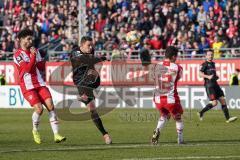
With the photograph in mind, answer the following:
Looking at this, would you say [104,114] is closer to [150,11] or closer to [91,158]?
[150,11]

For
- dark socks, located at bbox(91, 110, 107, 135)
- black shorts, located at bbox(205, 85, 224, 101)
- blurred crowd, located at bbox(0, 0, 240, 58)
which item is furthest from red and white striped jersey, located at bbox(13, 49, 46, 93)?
blurred crowd, located at bbox(0, 0, 240, 58)

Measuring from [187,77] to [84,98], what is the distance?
1950 cm

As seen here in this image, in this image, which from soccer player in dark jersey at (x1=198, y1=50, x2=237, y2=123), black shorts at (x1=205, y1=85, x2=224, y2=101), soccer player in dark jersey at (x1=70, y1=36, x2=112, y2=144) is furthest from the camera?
black shorts at (x1=205, y1=85, x2=224, y2=101)

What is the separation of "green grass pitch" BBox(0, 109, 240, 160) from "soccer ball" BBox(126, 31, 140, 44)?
1011 centimetres

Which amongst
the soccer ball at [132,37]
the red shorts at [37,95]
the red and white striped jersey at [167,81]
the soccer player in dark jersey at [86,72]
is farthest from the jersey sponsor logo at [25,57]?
the soccer ball at [132,37]

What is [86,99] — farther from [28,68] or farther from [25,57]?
[25,57]

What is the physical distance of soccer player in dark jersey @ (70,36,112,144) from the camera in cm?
1694

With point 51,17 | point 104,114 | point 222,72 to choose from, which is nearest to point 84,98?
point 104,114

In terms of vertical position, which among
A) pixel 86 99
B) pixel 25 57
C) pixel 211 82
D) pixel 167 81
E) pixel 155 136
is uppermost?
pixel 25 57

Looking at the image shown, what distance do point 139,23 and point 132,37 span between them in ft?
7.32

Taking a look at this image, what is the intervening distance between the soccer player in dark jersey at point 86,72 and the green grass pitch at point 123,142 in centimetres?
86

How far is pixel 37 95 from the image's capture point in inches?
665

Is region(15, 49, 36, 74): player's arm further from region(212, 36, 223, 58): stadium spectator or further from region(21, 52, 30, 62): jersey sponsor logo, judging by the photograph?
region(212, 36, 223, 58): stadium spectator

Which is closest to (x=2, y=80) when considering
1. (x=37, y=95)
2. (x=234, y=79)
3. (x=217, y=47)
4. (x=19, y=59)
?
(x=217, y=47)
